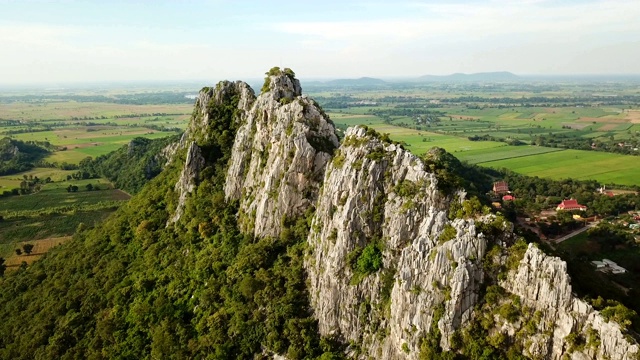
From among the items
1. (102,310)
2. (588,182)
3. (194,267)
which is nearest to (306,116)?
(194,267)

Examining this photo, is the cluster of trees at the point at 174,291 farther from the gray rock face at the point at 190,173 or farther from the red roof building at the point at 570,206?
the red roof building at the point at 570,206

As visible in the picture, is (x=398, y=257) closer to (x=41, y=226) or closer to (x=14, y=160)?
(x=41, y=226)

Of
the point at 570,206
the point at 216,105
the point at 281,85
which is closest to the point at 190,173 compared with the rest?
the point at 216,105

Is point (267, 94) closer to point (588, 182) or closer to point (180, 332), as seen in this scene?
point (180, 332)

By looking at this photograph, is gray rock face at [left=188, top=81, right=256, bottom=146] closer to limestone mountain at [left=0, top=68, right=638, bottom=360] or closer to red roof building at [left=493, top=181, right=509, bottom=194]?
limestone mountain at [left=0, top=68, right=638, bottom=360]

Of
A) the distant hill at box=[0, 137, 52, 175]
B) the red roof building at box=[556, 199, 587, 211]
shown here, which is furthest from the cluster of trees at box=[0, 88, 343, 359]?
the distant hill at box=[0, 137, 52, 175]

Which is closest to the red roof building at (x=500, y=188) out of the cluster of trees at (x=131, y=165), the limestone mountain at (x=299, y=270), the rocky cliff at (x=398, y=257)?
the limestone mountain at (x=299, y=270)
